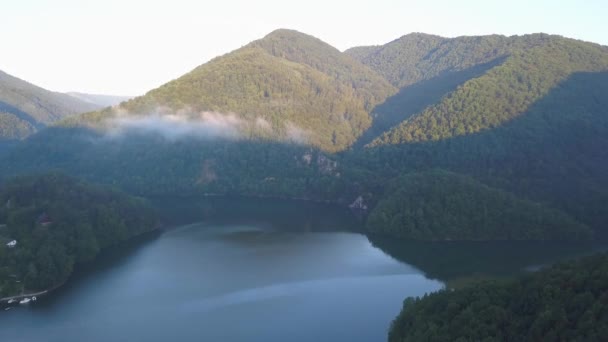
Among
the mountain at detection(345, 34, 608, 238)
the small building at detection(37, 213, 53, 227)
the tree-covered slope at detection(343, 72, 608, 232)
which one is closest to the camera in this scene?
the small building at detection(37, 213, 53, 227)

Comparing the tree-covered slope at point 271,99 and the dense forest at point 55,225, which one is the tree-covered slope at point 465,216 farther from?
the tree-covered slope at point 271,99

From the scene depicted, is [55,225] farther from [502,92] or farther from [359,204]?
[502,92]

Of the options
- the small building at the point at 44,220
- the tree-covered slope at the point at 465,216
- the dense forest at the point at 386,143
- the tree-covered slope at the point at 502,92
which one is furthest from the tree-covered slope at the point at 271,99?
the small building at the point at 44,220

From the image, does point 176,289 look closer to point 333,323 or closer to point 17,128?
point 333,323

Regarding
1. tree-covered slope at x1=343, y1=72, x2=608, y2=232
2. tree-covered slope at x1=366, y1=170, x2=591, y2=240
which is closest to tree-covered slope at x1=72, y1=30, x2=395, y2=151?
tree-covered slope at x1=343, y1=72, x2=608, y2=232

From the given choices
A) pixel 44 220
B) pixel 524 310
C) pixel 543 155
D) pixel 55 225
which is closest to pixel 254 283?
pixel 55 225

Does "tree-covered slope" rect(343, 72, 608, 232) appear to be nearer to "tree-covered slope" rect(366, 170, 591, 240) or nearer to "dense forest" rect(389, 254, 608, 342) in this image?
"tree-covered slope" rect(366, 170, 591, 240)
